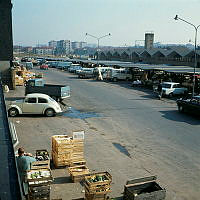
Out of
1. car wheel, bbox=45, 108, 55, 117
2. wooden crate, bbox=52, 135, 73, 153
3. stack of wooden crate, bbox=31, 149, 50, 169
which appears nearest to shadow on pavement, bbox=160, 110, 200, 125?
car wheel, bbox=45, 108, 55, 117

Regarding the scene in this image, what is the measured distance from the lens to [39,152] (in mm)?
11344

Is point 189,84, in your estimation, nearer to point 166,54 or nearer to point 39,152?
point 39,152

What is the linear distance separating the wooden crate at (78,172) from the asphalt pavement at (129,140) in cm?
30

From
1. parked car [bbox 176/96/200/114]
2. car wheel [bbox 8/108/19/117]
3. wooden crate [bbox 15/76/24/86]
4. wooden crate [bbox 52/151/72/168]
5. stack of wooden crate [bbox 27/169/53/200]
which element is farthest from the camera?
wooden crate [bbox 15/76/24/86]

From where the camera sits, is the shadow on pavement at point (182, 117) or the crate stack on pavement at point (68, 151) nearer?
the crate stack on pavement at point (68, 151)

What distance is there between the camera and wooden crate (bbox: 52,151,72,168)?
1131 centimetres

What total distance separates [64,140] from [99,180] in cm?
327

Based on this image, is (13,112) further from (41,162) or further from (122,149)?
(41,162)

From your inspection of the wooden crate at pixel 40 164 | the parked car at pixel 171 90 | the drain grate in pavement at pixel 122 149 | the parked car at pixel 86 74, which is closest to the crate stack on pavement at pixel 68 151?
the wooden crate at pixel 40 164

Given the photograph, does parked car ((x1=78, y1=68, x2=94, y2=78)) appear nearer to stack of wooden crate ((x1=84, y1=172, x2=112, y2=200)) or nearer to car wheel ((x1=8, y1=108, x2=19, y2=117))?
car wheel ((x1=8, y1=108, x2=19, y2=117))

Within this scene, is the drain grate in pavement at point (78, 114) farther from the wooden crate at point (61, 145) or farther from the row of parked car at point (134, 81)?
the wooden crate at point (61, 145)

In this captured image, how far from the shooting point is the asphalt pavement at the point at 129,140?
10.4m

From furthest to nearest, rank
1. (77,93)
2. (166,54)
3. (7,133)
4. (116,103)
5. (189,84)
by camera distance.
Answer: (166,54)
(189,84)
(77,93)
(116,103)
(7,133)

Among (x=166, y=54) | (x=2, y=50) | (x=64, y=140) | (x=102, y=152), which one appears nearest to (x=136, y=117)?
(x=102, y=152)
